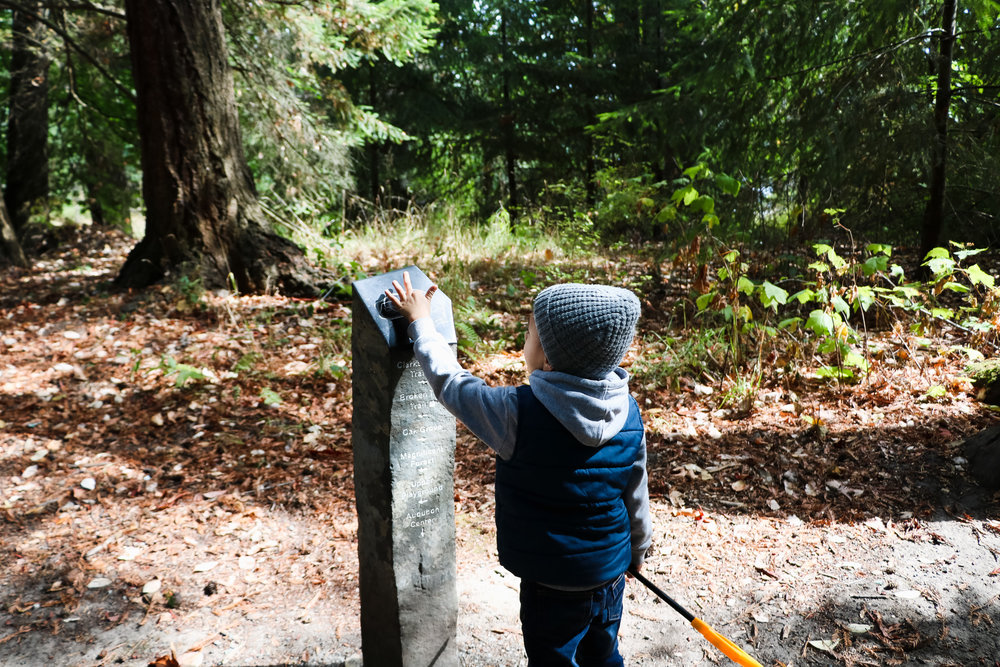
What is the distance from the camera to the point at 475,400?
5.99 ft

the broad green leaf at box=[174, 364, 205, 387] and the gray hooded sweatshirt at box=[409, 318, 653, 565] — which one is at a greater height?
the gray hooded sweatshirt at box=[409, 318, 653, 565]

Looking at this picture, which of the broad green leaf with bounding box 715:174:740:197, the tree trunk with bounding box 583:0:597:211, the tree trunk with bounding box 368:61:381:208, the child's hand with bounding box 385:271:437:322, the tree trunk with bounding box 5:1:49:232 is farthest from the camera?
the tree trunk with bounding box 368:61:381:208

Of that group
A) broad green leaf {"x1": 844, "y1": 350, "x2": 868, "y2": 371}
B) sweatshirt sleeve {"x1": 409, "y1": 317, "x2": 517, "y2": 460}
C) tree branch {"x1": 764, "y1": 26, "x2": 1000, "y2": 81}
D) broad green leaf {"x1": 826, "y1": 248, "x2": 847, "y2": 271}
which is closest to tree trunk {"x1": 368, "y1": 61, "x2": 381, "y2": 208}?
tree branch {"x1": 764, "y1": 26, "x2": 1000, "y2": 81}

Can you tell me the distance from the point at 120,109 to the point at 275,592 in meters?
11.0

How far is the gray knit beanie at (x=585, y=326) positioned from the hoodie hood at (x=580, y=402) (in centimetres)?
5

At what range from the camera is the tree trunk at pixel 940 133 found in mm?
6160

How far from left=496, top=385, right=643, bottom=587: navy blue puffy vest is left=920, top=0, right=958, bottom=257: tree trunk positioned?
6316 millimetres

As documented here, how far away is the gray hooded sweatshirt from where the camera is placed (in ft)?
5.84

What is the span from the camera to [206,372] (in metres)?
5.37

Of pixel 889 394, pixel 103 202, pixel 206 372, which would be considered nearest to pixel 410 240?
pixel 206 372

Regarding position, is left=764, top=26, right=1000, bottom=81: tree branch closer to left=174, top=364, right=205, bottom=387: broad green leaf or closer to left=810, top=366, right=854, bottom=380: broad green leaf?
left=810, top=366, right=854, bottom=380: broad green leaf

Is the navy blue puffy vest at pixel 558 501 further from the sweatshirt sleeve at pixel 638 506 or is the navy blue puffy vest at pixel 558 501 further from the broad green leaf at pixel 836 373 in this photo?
the broad green leaf at pixel 836 373

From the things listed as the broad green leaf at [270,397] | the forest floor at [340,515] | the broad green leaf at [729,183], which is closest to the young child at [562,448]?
the forest floor at [340,515]

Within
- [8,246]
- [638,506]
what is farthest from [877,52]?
[8,246]
